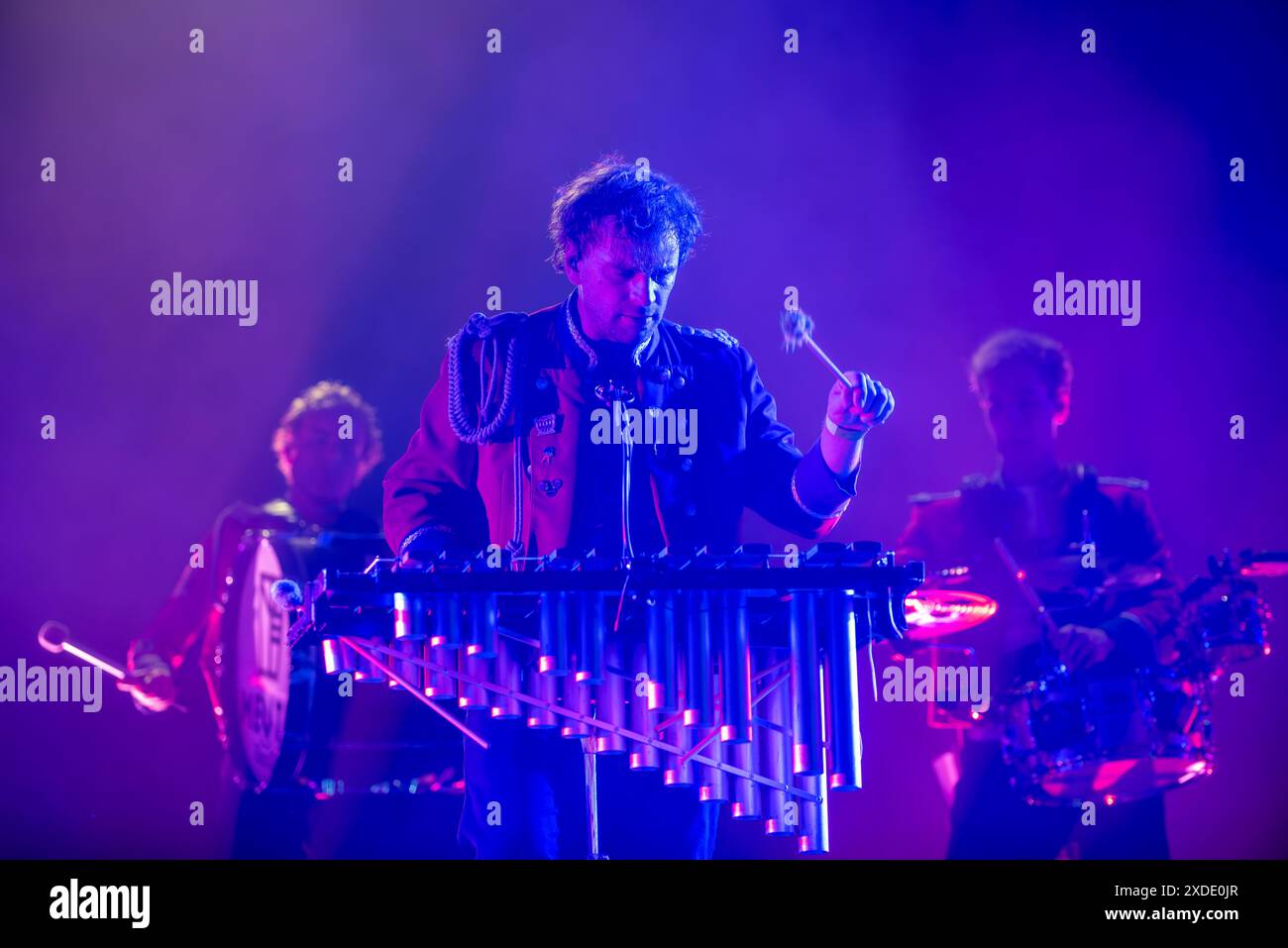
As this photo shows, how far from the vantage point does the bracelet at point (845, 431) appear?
4145 mm

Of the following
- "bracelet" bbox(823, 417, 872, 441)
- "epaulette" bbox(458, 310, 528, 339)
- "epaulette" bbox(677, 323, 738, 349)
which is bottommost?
"bracelet" bbox(823, 417, 872, 441)

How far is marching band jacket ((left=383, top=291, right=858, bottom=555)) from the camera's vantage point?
4.27 meters

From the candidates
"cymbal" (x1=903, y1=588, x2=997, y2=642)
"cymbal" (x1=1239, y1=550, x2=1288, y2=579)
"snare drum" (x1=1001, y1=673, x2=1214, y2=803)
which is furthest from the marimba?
"cymbal" (x1=1239, y1=550, x2=1288, y2=579)

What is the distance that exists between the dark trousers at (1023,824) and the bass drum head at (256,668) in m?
2.06

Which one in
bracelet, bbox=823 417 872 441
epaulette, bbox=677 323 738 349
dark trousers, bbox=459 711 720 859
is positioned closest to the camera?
dark trousers, bbox=459 711 720 859

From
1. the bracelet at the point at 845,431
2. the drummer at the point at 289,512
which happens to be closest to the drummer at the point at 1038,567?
the bracelet at the point at 845,431

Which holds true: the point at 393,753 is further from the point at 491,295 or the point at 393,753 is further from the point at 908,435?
the point at 908,435

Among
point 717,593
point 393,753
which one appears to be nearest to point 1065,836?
point 717,593

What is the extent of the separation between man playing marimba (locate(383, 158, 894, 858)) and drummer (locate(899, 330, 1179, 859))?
0.57m

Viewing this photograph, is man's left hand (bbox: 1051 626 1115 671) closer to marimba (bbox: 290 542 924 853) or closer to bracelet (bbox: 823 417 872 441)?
marimba (bbox: 290 542 924 853)

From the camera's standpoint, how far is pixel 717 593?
13.0ft

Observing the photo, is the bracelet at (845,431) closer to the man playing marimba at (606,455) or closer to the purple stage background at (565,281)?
the man playing marimba at (606,455)

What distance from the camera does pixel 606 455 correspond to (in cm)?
431

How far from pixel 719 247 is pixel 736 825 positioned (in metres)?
1.80
